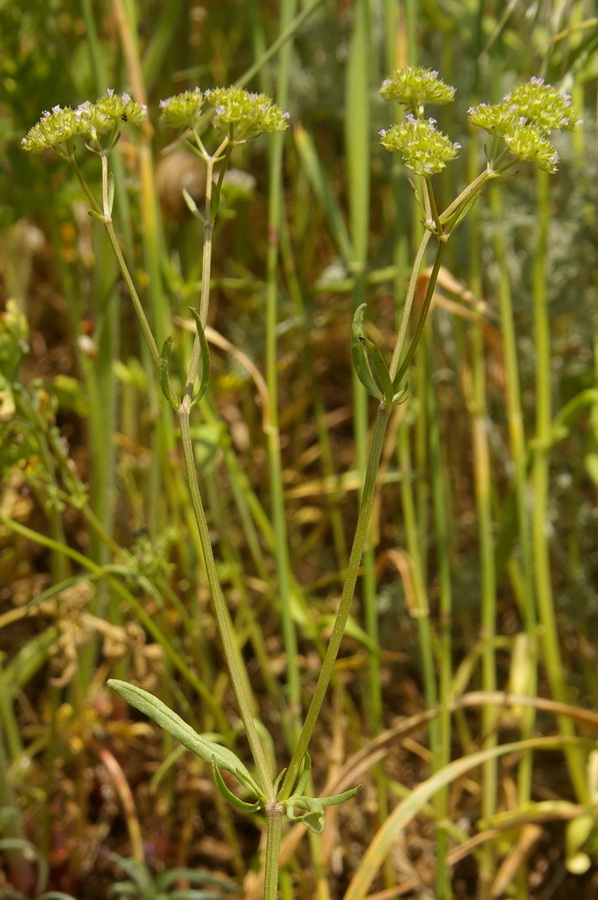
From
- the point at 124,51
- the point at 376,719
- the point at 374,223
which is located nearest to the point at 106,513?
the point at 376,719

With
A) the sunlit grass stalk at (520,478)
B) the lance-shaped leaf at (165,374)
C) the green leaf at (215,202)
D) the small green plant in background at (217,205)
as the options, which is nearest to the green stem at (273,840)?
the small green plant in background at (217,205)

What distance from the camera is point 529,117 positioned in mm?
540

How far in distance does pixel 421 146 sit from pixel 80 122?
0.67 ft

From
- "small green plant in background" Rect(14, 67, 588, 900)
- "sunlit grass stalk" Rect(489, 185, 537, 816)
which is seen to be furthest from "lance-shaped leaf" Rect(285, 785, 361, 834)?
"sunlit grass stalk" Rect(489, 185, 537, 816)

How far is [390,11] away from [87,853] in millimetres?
1000

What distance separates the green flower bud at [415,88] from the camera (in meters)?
0.55

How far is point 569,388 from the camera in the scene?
1.14 metres

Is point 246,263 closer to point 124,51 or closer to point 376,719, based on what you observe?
point 124,51

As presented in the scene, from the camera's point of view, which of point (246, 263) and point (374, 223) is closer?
point (246, 263)

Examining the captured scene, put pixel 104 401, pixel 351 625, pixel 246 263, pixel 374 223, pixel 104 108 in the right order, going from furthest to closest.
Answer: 1. pixel 374 223
2. pixel 246 263
3. pixel 104 401
4. pixel 351 625
5. pixel 104 108

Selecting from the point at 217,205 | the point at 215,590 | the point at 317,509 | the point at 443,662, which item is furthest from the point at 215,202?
the point at 317,509

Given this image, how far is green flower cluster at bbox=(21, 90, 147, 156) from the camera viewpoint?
54cm

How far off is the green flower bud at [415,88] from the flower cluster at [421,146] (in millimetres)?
24

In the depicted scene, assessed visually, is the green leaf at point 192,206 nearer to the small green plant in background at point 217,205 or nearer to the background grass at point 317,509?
the small green plant in background at point 217,205
